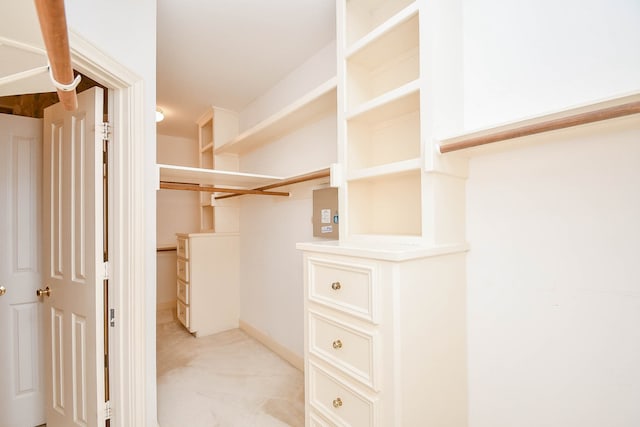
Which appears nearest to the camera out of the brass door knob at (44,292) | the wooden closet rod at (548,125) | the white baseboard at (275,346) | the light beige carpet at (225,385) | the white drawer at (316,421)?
the wooden closet rod at (548,125)

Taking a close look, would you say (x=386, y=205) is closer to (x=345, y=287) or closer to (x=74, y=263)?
(x=345, y=287)

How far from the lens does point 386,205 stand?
159cm

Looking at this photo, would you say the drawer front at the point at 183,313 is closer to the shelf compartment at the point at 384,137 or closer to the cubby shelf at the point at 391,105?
the shelf compartment at the point at 384,137

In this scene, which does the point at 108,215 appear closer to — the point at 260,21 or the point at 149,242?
the point at 149,242

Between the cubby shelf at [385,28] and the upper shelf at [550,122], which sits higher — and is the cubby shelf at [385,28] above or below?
above

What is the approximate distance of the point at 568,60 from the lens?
3.40 feet

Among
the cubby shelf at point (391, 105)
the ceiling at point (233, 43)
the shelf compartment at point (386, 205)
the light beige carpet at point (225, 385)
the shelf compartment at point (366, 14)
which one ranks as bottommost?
the light beige carpet at point (225, 385)

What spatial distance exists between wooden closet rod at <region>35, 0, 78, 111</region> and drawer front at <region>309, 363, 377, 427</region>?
1301 mm

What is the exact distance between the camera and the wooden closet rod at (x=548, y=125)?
78 cm

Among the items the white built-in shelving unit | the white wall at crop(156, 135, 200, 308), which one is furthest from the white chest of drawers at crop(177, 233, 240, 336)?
the white built-in shelving unit

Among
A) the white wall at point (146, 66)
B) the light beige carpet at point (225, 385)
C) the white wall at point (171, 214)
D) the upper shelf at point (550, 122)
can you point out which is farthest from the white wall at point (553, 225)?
the white wall at point (171, 214)

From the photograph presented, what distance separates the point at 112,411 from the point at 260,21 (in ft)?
8.09

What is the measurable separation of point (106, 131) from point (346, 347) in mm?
1636

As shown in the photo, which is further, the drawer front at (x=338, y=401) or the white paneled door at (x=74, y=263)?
the white paneled door at (x=74, y=263)
